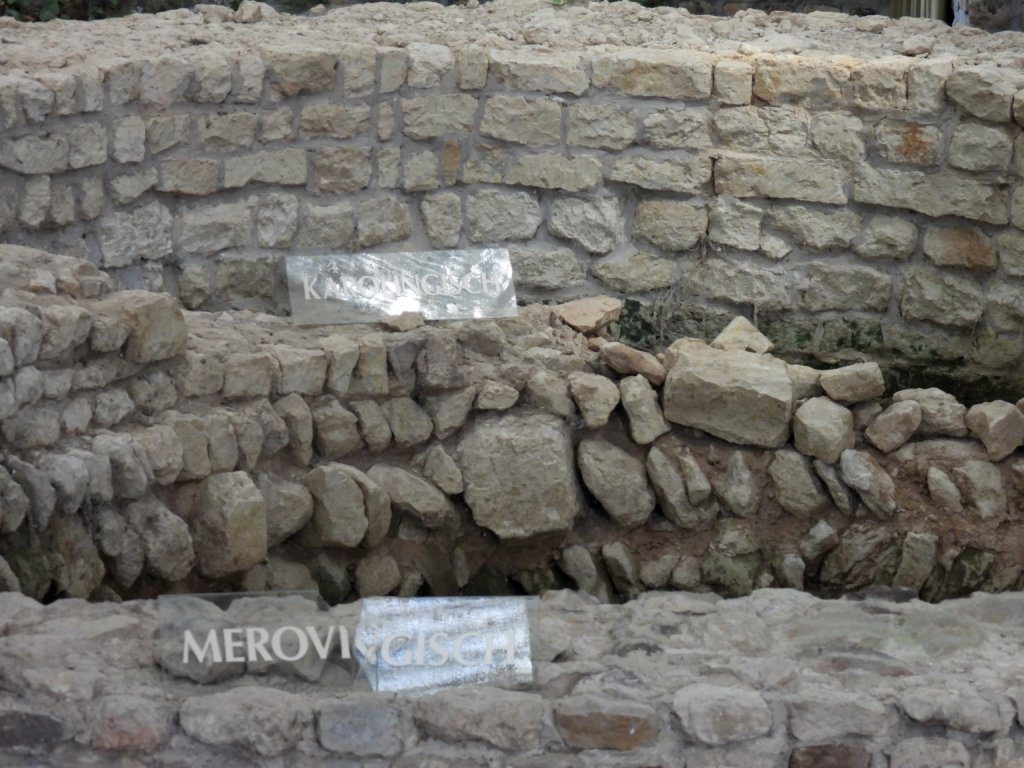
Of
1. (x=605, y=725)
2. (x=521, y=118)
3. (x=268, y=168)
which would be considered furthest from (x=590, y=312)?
(x=605, y=725)

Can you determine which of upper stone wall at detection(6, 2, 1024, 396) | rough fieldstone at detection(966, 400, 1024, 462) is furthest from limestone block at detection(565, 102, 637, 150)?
rough fieldstone at detection(966, 400, 1024, 462)

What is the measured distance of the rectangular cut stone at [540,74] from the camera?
5.32m

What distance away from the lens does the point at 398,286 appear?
4.95 meters

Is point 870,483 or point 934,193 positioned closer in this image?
point 870,483

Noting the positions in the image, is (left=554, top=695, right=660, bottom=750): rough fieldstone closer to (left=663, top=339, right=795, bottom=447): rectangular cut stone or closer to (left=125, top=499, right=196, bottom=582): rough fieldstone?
(left=125, top=499, right=196, bottom=582): rough fieldstone

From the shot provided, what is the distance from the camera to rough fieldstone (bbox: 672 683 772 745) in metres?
2.80

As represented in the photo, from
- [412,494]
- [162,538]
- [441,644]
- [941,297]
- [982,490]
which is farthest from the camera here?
[941,297]

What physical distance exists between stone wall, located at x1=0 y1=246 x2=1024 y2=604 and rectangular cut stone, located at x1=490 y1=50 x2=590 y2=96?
892mm

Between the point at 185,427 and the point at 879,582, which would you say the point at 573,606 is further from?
the point at 879,582

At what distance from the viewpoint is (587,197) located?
544 centimetres

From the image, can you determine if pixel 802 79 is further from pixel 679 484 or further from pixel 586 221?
pixel 679 484

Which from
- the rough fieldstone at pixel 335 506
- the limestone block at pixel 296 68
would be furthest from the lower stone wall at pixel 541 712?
the limestone block at pixel 296 68

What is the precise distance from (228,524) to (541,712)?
5.16ft

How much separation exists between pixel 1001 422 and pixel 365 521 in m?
2.01
